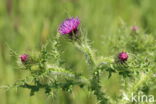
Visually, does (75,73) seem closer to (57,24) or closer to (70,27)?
(70,27)

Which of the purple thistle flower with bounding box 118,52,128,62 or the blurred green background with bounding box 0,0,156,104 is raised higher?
the blurred green background with bounding box 0,0,156,104

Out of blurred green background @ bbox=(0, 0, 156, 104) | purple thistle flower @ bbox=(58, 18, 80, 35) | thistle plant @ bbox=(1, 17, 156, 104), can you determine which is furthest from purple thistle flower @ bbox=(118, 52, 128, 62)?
blurred green background @ bbox=(0, 0, 156, 104)

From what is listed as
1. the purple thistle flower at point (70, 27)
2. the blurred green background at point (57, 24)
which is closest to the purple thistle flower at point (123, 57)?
the purple thistle flower at point (70, 27)

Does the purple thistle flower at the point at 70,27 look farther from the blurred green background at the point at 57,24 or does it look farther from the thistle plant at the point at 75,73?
the blurred green background at the point at 57,24

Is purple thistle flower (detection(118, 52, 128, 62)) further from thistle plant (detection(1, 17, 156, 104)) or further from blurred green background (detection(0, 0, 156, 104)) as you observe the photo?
blurred green background (detection(0, 0, 156, 104))

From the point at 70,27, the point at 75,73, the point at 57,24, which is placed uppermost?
the point at 57,24

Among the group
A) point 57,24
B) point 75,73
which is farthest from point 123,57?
point 57,24

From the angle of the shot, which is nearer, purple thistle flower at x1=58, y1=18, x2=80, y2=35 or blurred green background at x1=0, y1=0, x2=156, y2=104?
purple thistle flower at x1=58, y1=18, x2=80, y2=35

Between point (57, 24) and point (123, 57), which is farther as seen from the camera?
point (57, 24)
